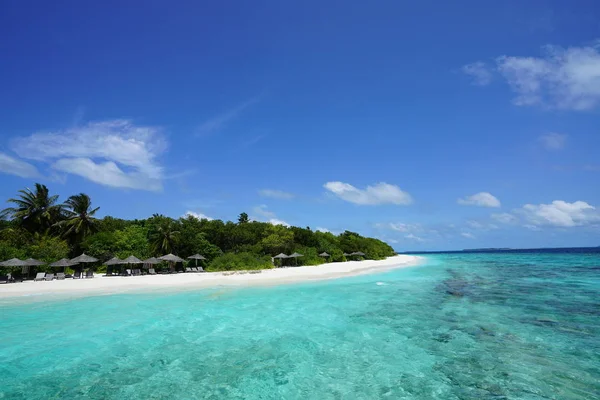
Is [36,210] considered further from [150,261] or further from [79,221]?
[150,261]

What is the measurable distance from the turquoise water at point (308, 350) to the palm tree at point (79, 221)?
25545mm

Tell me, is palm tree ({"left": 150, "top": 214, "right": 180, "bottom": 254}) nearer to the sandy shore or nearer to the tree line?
the tree line

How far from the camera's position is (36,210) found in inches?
1500

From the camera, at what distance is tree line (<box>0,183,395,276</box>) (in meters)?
34.3

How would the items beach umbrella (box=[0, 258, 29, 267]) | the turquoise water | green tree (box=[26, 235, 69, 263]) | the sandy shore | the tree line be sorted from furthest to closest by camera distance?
the tree line → green tree (box=[26, 235, 69, 263]) → beach umbrella (box=[0, 258, 29, 267]) → the sandy shore → the turquoise water

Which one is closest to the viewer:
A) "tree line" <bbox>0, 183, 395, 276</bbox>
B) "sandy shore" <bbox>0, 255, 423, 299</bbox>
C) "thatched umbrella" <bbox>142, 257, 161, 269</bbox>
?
"sandy shore" <bbox>0, 255, 423, 299</bbox>

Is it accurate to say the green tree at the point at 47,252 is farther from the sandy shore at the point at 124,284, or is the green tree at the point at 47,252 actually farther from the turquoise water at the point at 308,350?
the turquoise water at the point at 308,350

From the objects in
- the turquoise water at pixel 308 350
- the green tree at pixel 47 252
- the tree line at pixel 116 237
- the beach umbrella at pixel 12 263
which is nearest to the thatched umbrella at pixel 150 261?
the tree line at pixel 116 237

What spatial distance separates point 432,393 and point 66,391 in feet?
23.4

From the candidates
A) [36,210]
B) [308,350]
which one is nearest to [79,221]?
[36,210]

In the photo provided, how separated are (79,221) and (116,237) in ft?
17.8

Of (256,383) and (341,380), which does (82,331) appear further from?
(341,380)

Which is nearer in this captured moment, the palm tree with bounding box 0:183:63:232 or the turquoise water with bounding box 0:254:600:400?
the turquoise water with bounding box 0:254:600:400

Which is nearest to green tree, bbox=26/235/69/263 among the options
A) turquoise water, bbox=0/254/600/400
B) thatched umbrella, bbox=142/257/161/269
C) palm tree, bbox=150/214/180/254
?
thatched umbrella, bbox=142/257/161/269
